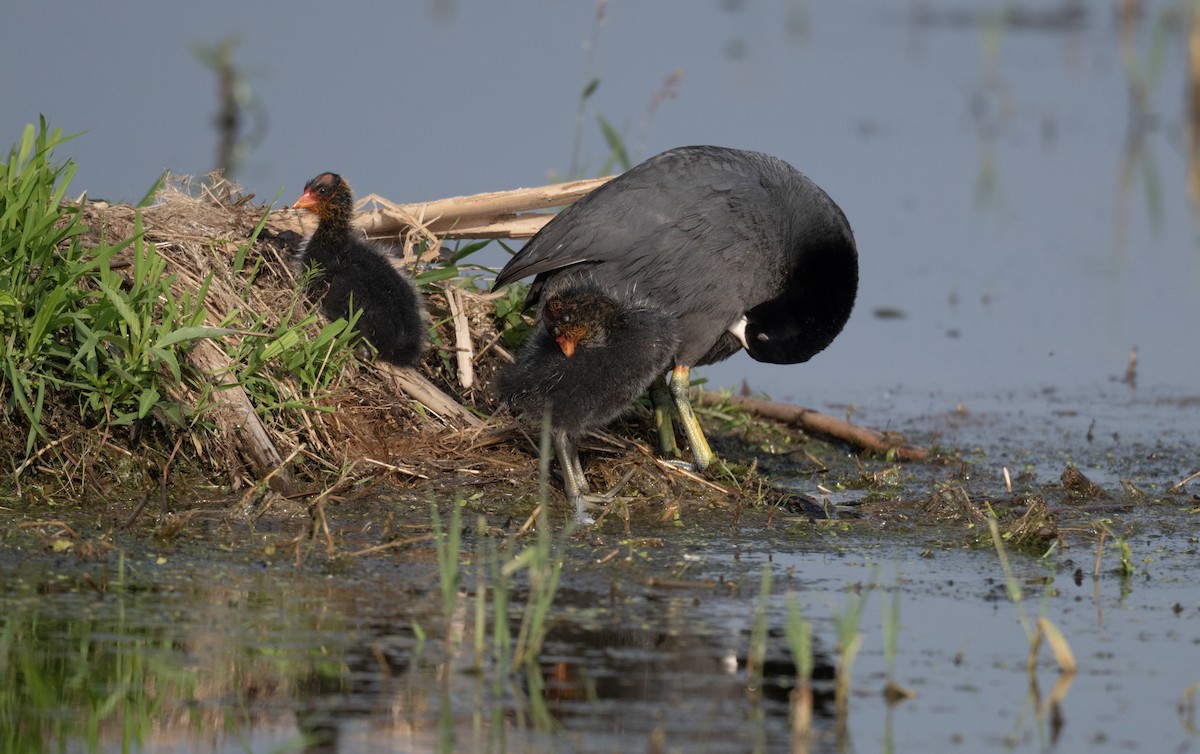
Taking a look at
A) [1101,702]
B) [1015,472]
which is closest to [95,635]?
[1101,702]

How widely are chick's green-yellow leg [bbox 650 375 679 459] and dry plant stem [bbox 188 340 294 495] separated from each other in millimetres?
1667

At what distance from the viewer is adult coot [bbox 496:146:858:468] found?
6270 millimetres

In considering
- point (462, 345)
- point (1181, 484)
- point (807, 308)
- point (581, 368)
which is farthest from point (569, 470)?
point (1181, 484)

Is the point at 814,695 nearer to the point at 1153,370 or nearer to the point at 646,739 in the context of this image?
the point at 646,739

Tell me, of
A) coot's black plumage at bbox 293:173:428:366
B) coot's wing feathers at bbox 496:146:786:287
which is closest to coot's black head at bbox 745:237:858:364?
coot's wing feathers at bbox 496:146:786:287

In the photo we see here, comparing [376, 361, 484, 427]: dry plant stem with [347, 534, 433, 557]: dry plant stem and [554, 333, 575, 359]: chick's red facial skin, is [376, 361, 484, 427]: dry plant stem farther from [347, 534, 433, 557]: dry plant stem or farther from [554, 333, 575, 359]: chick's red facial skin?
[347, 534, 433, 557]: dry plant stem

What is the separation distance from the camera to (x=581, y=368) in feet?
18.8

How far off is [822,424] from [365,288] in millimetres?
2322

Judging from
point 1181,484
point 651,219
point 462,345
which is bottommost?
point 1181,484

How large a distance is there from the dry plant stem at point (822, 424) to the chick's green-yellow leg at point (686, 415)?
74 centimetres

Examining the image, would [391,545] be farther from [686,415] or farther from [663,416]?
[663,416]

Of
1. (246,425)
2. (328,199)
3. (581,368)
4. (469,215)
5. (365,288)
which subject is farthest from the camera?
(469,215)

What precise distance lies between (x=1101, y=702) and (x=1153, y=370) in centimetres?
558

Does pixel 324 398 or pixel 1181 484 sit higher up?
pixel 324 398
